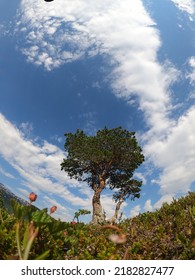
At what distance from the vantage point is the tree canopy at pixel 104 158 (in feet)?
138

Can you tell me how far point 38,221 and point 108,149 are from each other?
39470mm

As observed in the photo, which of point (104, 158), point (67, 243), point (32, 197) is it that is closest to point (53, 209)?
point (32, 197)

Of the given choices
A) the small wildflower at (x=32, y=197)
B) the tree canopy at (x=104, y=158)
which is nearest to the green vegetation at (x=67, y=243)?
the small wildflower at (x=32, y=197)

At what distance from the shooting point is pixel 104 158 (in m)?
42.2

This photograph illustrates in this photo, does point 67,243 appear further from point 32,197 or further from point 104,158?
point 104,158

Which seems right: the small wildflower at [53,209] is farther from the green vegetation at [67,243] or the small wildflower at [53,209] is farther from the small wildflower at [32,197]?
the small wildflower at [32,197]

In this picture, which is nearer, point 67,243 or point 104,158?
point 67,243

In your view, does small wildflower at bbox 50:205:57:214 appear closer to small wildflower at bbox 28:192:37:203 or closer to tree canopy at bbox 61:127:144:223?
small wildflower at bbox 28:192:37:203

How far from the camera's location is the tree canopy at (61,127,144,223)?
42.2 metres

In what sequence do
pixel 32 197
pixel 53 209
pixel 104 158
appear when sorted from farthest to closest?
pixel 104 158 < pixel 53 209 < pixel 32 197

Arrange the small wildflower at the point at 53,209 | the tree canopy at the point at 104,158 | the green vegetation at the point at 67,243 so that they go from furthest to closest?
1. the tree canopy at the point at 104,158
2. the small wildflower at the point at 53,209
3. the green vegetation at the point at 67,243

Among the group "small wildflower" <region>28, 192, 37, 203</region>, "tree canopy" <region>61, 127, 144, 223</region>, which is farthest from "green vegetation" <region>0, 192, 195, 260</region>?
"tree canopy" <region>61, 127, 144, 223</region>
